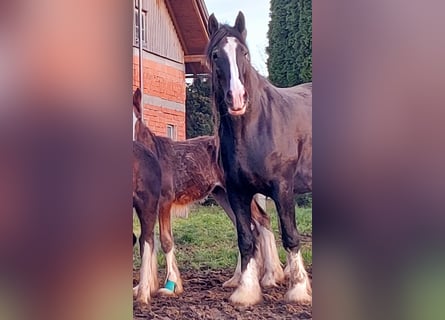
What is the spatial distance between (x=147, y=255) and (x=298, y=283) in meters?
1.00

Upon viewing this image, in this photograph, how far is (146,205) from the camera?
337 cm

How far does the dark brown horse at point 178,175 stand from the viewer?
3369 millimetres

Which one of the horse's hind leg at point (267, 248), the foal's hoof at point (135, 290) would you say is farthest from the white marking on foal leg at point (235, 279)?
the foal's hoof at point (135, 290)

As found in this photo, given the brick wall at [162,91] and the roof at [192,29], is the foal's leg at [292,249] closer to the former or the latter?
the brick wall at [162,91]

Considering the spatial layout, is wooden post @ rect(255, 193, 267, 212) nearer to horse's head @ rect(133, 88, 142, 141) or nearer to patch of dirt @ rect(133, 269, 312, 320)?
patch of dirt @ rect(133, 269, 312, 320)

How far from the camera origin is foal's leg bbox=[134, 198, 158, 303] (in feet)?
11.0

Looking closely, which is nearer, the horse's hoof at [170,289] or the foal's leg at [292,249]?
the foal's leg at [292,249]

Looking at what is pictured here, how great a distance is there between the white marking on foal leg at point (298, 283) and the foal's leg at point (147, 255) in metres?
0.89

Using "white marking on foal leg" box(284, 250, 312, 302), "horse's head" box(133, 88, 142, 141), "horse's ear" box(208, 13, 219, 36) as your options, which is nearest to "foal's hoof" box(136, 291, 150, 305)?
"white marking on foal leg" box(284, 250, 312, 302)
